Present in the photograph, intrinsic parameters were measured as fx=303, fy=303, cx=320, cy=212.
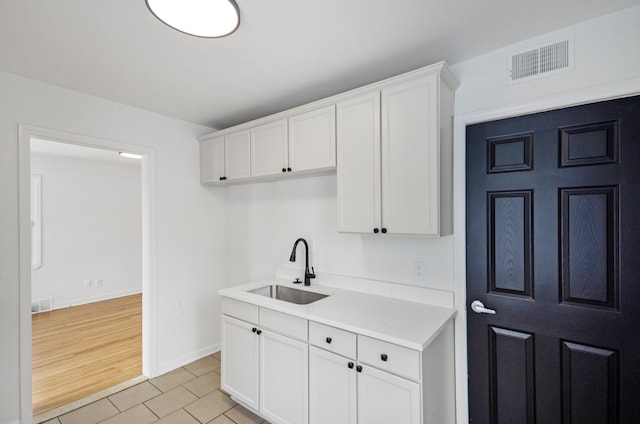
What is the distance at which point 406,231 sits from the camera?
6.13ft

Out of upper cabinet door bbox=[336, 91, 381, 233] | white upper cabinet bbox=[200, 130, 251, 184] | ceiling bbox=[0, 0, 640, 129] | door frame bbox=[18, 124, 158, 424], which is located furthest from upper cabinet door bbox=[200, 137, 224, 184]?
upper cabinet door bbox=[336, 91, 381, 233]

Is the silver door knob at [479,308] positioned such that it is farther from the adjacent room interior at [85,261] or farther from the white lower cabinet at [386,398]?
the adjacent room interior at [85,261]

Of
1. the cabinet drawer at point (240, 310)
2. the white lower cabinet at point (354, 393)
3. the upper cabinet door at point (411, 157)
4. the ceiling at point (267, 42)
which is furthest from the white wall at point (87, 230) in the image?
the upper cabinet door at point (411, 157)

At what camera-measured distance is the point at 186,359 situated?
309 cm

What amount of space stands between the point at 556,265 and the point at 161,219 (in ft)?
10.2

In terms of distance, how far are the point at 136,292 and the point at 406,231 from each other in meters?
5.89

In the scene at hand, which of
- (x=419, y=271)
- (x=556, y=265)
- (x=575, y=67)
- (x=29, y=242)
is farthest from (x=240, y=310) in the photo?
(x=575, y=67)

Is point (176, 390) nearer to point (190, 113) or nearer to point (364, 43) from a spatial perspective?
point (190, 113)

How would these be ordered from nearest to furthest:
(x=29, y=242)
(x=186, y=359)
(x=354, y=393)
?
(x=354, y=393) → (x=29, y=242) → (x=186, y=359)

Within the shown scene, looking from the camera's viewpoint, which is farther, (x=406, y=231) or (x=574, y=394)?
(x=406, y=231)

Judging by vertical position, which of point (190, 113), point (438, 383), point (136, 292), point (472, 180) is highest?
point (190, 113)

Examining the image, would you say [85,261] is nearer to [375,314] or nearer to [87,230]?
→ [87,230]

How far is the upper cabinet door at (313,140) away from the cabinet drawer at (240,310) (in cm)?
→ 111

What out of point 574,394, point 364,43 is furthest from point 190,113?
point 574,394
